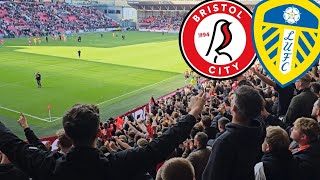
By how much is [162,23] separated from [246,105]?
89841 mm

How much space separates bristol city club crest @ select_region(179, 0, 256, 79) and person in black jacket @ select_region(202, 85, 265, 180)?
0.58m

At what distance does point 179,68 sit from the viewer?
117 feet

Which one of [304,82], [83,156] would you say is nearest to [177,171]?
[83,156]

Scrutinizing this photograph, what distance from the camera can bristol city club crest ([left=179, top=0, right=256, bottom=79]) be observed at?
4.26m

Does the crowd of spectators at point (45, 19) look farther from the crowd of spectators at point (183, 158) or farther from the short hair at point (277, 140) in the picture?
the short hair at point (277, 140)

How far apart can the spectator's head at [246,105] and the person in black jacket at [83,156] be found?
0.91 metres

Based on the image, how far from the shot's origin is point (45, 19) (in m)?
75.4

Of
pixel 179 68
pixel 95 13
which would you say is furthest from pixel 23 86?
pixel 95 13

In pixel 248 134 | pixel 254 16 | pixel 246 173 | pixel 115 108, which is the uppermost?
pixel 254 16

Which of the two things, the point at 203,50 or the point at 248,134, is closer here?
the point at 248,134

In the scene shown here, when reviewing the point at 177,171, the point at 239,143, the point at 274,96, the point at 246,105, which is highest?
the point at 246,105

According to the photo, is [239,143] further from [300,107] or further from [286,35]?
[300,107]

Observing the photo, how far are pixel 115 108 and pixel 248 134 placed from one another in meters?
18.1

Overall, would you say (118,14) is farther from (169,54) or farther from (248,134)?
(248,134)
